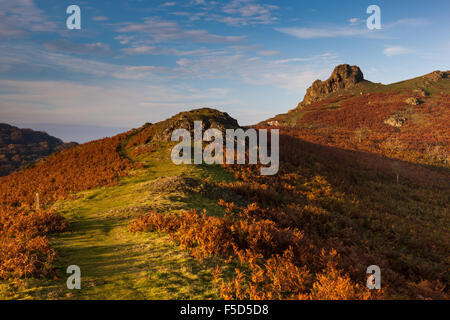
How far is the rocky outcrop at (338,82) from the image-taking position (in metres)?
97.2

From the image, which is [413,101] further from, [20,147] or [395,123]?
[20,147]

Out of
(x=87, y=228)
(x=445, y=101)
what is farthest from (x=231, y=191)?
(x=445, y=101)

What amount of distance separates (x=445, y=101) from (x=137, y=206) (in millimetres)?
70154

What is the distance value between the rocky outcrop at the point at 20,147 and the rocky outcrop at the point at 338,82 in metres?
99.3

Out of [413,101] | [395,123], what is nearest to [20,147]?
[395,123]

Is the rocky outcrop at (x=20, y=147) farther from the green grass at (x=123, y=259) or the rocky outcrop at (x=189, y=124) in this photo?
the green grass at (x=123, y=259)

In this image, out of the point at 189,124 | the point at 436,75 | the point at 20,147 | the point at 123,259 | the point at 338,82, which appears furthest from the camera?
the point at 338,82

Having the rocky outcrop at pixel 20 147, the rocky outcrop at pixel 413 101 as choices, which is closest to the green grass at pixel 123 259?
the rocky outcrop at pixel 20 147

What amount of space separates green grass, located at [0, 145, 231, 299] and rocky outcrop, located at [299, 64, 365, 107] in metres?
104

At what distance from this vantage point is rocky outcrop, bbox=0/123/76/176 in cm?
5312

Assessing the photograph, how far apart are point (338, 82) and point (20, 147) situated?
382 feet

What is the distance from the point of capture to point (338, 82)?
3925 inches
